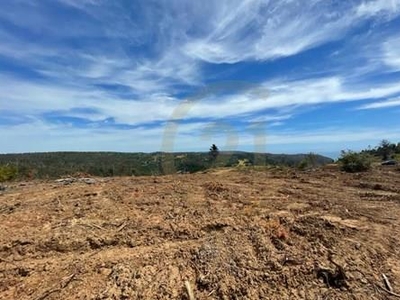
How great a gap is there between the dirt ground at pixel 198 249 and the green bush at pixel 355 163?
838 cm

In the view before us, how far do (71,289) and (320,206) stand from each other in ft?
15.3

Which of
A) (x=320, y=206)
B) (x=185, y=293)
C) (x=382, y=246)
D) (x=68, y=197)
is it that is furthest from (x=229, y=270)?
(x=68, y=197)

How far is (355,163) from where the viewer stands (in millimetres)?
16000

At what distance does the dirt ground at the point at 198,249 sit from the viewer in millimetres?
4398

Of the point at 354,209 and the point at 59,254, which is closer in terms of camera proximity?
the point at 59,254

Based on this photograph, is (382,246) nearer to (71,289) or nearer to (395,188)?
(71,289)

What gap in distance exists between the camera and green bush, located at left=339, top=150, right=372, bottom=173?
51.8 feet

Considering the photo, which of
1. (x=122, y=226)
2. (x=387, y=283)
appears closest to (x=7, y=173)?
(x=122, y=226)

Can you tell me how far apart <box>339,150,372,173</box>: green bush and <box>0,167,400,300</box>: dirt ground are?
8.38 metres

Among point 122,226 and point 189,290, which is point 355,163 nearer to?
point 122,226

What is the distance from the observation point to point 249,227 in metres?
5.90

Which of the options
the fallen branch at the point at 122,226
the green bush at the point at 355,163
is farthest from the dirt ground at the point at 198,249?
the green bush at the point at 355,163

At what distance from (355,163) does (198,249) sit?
12.5 meters

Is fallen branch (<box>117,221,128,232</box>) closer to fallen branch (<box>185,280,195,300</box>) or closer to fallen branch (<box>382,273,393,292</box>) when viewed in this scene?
fallen branch (<box>185,280,195,300</box>)
